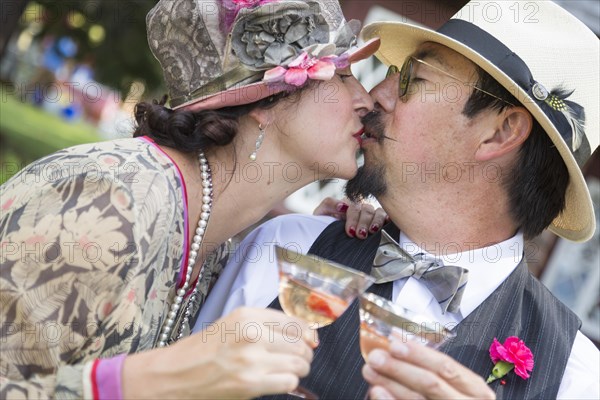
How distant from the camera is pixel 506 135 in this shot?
368 cm

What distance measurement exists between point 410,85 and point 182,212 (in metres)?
1.38

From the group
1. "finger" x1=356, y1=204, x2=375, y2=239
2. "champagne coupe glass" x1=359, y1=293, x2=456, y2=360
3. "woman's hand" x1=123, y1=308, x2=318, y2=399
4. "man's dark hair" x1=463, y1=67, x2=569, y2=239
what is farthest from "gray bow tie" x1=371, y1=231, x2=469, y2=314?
"woman's hand" x1=123, y1=308, x2=318, y2=399

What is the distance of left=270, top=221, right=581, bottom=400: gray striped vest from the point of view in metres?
3.07

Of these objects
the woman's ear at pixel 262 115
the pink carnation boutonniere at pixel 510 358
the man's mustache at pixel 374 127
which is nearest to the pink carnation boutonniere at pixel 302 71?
the woman's ear at pixel 262 115

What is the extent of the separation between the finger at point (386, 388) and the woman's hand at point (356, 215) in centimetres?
124

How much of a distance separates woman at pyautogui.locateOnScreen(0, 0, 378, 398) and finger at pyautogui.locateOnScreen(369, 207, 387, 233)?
343 millimetres

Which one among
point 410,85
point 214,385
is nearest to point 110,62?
point 410,85

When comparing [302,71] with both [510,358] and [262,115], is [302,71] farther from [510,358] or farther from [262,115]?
[510,358]

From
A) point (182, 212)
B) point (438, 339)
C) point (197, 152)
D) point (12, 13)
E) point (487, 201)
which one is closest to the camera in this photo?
point (438, 339)

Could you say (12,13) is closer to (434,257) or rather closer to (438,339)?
(434,257)

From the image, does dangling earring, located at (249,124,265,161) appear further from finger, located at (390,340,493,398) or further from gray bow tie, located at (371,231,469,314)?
finger, located at (390,340,493,398)

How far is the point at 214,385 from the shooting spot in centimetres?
230

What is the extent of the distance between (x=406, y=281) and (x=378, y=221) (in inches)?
17.4

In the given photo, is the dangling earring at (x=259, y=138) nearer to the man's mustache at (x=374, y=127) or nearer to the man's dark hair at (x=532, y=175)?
the man's mustache at (x=374, y=127)
